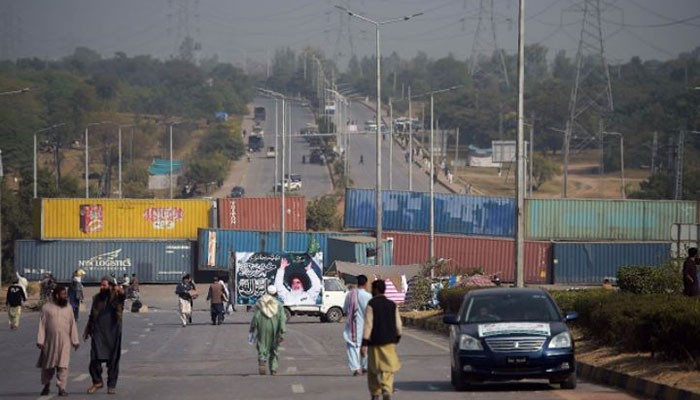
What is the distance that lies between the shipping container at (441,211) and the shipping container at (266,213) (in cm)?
321

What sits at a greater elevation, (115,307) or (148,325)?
(115,307)

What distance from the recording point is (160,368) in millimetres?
23953

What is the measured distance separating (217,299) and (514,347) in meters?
22.5

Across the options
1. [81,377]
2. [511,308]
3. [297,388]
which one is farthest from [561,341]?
[81,377]

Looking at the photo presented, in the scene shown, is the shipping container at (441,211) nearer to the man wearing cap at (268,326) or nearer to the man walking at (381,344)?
the man wearing cap at (268,326)

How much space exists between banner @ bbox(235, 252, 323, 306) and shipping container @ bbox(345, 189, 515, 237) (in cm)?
3045

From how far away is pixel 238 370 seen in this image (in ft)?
75.7

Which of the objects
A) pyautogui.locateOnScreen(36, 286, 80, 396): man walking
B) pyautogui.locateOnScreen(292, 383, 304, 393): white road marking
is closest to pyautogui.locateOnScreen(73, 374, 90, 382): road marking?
pyautogui.locateOnScreen(36, 286, 80, 396): man walking

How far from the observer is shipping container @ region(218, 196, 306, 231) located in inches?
3029

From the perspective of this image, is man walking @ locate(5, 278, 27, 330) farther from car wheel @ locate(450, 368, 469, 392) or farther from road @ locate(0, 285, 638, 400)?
car wheel @ locate(450, 368, 469, 392)

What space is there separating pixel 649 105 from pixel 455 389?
407 ft

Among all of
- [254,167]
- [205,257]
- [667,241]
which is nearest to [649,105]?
[254,167]

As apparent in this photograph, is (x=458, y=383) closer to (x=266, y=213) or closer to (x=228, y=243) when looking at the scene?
(x=228, y=243)

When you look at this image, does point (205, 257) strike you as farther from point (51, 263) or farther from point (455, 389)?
point (455, 389)
